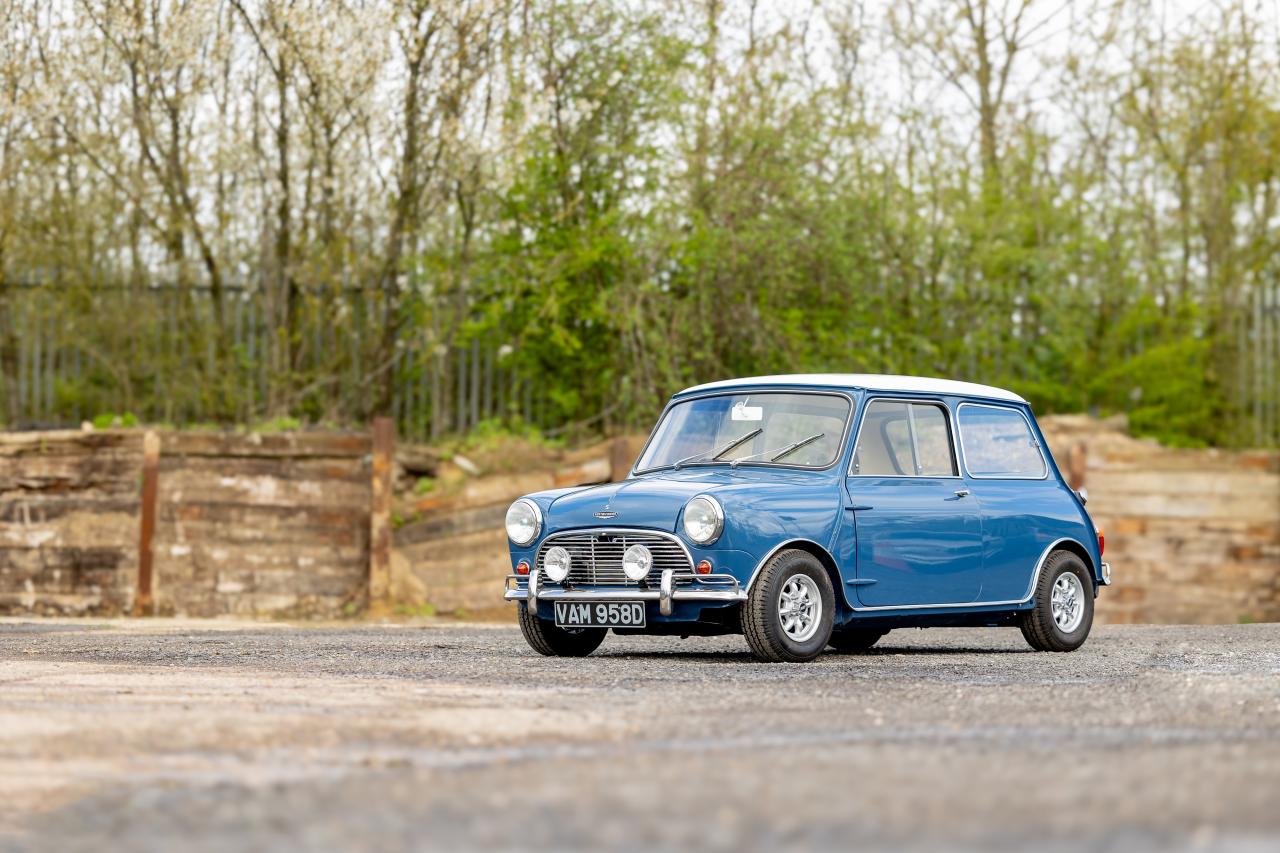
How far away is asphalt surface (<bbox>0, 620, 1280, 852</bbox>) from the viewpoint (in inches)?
183

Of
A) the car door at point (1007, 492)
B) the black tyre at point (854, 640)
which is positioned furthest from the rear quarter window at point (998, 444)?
the black tyre at point (854, 640)

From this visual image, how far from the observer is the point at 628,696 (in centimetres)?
815

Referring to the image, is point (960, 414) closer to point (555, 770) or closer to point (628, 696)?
point (628, 696)

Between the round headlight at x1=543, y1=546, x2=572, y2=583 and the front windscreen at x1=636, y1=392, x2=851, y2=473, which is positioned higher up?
the front windscreen at x1=636, y1=392, x2=851, y2=473

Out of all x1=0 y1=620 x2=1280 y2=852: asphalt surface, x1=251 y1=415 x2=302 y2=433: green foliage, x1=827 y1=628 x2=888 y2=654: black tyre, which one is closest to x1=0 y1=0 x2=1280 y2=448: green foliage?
x1=251 y1=415 x2=302 y2=433: green foliage

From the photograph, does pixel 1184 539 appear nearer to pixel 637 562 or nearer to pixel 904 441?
pixel 904 441

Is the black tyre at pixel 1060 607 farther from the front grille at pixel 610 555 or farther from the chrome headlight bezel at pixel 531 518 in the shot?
the chrome headlight bezel at pixel 531 518

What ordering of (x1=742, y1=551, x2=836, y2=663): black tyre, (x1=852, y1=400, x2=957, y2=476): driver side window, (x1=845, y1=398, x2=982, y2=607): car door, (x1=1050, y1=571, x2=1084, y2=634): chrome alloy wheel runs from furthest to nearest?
(x1=1050, y1=571, x2=1084, y2=634): chrome alloy wheel
(x1=852, y1=400, x2=957, y2=476): driver side window
(x1=845, y1=398, x2=982, y2=607): car door
(x1=742, y1=551, x2=836, y2=663): black tyre

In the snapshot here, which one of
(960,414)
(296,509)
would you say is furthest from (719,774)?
(296,509)

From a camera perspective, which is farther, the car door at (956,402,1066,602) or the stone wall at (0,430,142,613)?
the stone wall at (0,430,142,613)

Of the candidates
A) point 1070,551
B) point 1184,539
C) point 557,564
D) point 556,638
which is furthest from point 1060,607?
point 1184,539

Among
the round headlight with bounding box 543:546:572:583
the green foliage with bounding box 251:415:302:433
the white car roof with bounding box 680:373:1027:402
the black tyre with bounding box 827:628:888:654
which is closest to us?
the round headlight with bounding box 543:546:572:583

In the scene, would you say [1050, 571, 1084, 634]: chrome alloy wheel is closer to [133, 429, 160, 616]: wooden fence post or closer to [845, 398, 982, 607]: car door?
[845, 398, 982, 607]: car door

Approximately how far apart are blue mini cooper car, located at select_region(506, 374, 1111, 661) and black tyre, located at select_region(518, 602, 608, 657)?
0.04ft
